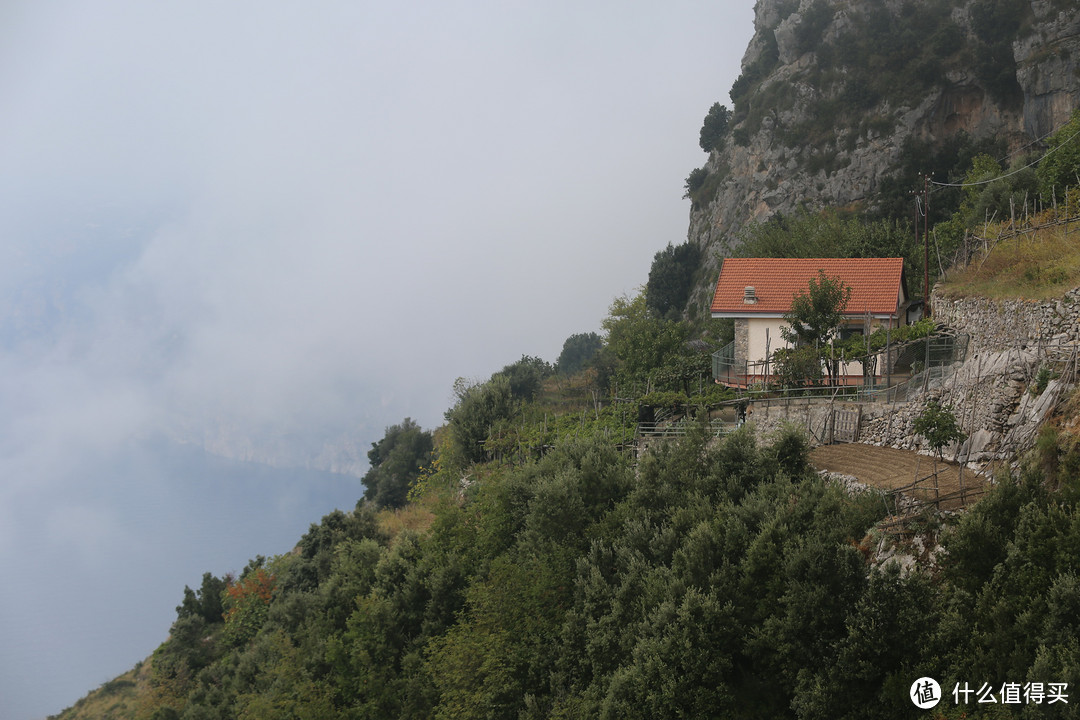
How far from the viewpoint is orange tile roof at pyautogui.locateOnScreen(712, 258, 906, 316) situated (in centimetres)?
2733

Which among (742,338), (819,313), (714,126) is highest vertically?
(714,126)

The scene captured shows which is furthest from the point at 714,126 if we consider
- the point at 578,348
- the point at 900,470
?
the point at 900,470

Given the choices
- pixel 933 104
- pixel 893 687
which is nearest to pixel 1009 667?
pixel 893 687

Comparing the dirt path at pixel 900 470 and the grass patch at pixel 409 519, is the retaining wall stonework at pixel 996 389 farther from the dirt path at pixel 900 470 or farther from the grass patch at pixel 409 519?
the grass patch at pixel 409 519

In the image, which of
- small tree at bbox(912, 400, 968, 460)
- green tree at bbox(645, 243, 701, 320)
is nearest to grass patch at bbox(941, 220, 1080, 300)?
small tree at bbox(912, 400, 968, 460)

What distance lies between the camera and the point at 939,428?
14289mm

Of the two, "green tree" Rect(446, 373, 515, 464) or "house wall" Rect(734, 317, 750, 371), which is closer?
"house wall" Rect(734, 317, 750, 371)

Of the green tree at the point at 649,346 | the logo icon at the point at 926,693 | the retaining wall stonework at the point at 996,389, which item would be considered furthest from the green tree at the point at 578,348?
the logo icon at the point at 926,693

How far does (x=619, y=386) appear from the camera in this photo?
34.7 metres

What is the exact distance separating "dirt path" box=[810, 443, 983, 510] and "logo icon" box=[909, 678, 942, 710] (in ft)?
10.2

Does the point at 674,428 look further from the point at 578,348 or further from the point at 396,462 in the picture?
the point at 578,348

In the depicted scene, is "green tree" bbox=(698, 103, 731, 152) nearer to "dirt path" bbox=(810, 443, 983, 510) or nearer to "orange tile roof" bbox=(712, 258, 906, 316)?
"orange tile roof" bbox=(712, 258, 906, 316)

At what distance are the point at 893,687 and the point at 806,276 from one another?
21.0 m

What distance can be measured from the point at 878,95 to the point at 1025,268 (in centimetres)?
4473
